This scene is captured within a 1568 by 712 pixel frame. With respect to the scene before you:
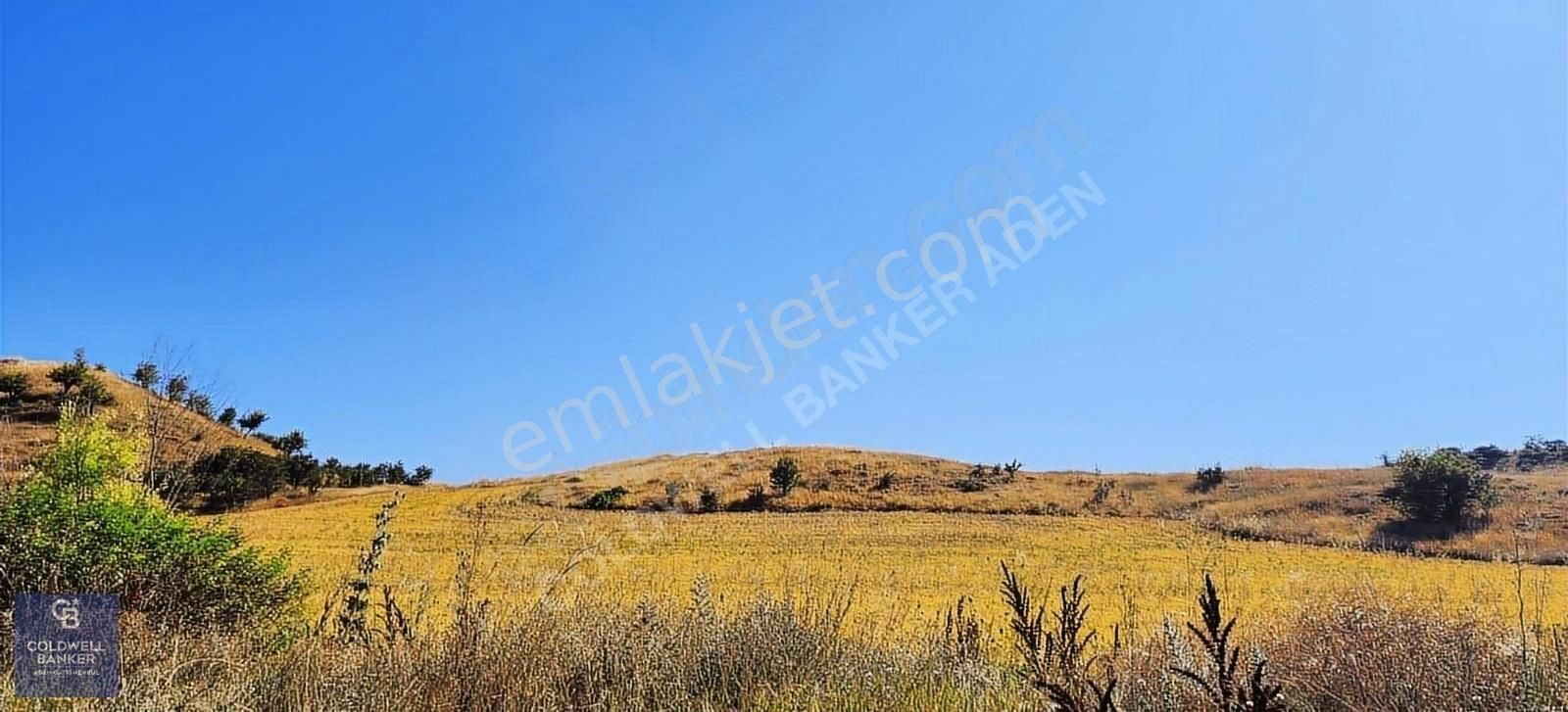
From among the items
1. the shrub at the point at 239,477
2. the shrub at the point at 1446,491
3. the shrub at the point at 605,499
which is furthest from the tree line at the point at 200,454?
the shrub at the point at 1446,491

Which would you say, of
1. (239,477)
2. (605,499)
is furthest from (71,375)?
(605,499)

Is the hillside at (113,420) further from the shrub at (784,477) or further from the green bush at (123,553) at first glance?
the shrub at (784,477)

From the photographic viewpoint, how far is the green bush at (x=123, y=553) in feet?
17.6

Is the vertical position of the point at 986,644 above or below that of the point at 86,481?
below

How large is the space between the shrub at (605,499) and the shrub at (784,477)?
698 cm

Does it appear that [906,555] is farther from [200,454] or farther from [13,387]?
[13,387]

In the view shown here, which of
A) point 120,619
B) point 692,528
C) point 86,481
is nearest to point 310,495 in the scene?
point 692,528

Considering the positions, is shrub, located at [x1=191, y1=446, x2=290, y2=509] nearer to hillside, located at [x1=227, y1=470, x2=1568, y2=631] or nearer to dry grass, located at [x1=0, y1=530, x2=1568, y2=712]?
hillside, located at [x1=227, y1=470, x2=1568, y2=631]

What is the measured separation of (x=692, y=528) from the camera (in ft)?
97.2

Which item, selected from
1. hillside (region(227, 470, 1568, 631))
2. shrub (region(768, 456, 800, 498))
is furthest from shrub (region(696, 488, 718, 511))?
shrub (region(768, 456, 800, 498))

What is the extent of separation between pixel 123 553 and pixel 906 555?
20212 millimetres

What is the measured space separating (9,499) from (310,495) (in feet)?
111

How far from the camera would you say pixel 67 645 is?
4.46 metres

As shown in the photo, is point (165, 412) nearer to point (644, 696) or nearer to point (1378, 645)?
point (644, 696)
